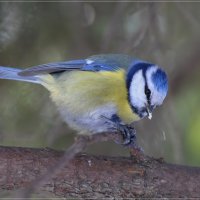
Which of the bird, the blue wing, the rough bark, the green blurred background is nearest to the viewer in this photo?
the rough bark

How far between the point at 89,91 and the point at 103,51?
0.69 meters

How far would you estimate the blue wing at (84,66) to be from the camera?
2.25m

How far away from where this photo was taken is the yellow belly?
2141mm

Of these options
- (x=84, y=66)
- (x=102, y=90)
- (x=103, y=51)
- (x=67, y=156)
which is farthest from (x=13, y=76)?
(x=67, y=156)

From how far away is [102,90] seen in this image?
85.6 inches

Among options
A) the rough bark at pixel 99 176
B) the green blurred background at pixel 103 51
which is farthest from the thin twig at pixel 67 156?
the green blurred background at pixel 103 51

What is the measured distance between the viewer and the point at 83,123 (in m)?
2.20

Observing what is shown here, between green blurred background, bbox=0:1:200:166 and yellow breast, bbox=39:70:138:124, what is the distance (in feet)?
1.38

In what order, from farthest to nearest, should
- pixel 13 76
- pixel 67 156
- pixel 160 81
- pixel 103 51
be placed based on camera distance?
pixel 103 51 < pixel 13 76 < pixel 160 81 < pixel 67 156

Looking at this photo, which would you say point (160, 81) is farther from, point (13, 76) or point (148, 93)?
point (13, 76)

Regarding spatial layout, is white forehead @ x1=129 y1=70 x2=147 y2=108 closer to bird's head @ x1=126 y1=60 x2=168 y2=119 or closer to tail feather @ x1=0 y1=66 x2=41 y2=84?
bird's head @ x1=126 y1=60 x2=168 y2=119

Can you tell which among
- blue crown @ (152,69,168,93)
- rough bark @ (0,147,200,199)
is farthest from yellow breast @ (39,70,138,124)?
rough bark @ (0,147,200,199)

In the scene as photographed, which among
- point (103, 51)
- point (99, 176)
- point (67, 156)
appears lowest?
point (67, 156)

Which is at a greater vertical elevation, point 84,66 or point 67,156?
point 84,66
